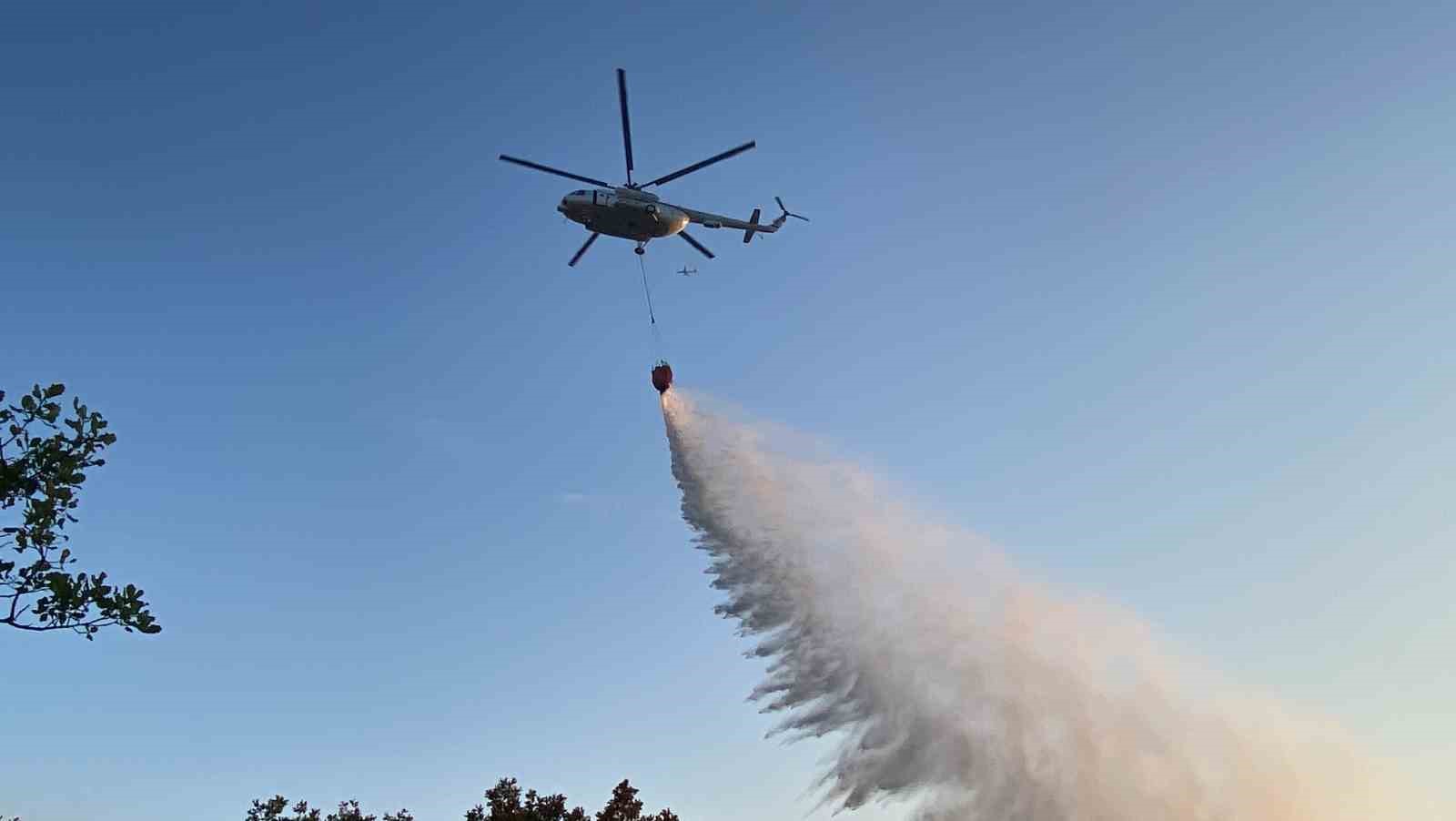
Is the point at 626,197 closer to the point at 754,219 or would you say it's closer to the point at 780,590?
the point at 754,219

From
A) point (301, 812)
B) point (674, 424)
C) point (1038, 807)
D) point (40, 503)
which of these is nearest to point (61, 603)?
point (40, 503)

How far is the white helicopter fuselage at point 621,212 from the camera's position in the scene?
180 feet

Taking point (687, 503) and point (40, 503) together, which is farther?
point (687, 503)

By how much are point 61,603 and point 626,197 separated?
140 ft

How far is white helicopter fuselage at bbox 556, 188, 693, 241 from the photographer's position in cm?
5478

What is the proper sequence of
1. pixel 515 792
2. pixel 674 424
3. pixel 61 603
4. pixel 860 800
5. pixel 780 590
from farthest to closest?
pixel 674 424, pixel 780 590, pixel 860 800, pixel 515 792, pixel 61 603

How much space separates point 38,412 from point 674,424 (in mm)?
49778

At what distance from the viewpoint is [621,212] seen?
55375mm

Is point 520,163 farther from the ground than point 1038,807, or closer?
farther from the ground

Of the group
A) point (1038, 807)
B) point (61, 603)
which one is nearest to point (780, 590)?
point (1038, 807)

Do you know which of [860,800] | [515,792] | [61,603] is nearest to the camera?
[61,603]

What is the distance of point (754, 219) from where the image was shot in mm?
67938

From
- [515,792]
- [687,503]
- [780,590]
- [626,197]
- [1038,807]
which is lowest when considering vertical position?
[1038,807]

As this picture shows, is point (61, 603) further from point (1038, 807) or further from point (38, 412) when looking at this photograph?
point (1038, 807)
